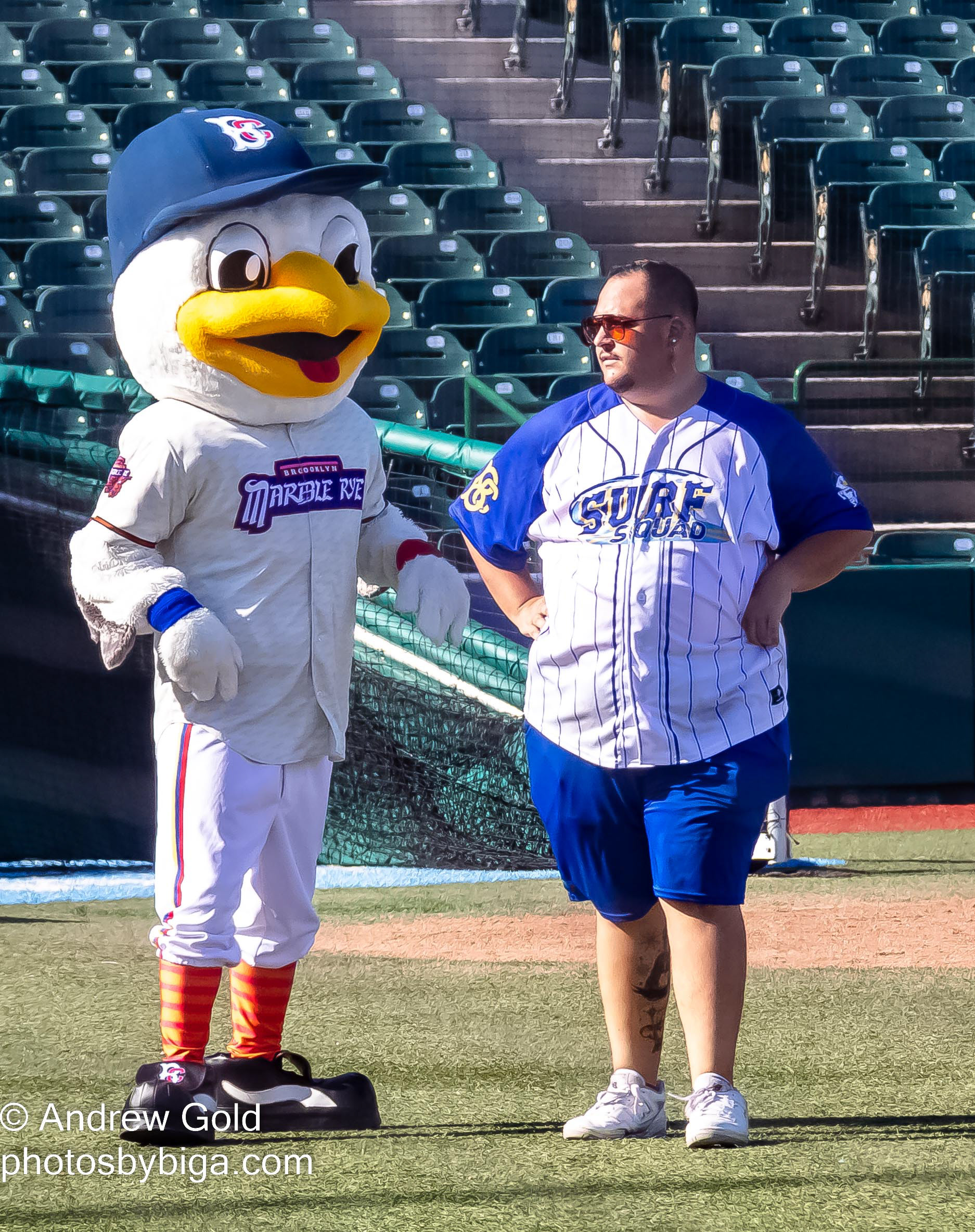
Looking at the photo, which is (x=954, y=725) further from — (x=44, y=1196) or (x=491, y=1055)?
(x=44, y=1196)

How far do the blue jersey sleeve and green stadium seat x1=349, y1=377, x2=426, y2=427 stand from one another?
17.2 feet

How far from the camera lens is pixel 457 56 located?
11.5 m

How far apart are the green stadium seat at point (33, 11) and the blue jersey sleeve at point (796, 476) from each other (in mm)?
9574

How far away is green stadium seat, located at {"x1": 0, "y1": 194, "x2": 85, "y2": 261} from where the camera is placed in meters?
9.17

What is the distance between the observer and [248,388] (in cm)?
289

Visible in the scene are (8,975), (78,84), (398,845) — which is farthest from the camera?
(78,84)

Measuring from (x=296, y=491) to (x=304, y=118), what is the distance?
7.98m

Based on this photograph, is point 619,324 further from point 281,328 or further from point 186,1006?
point 186,1006

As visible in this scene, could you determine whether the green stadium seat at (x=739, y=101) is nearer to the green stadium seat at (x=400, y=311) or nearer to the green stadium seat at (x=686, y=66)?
the green stadium seat at (x=686, y=66)

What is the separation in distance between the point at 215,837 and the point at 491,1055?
885 millimetres

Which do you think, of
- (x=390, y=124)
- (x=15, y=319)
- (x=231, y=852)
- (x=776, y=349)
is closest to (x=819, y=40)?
(x=776, y=349)

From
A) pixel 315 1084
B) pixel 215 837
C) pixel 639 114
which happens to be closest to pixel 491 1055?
pixel 315 1084

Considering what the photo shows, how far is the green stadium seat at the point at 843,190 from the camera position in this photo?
386 inches

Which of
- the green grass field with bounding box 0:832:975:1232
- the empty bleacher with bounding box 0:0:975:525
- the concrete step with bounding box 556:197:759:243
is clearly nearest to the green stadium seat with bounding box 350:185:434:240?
the empty bleacher with bounding box 0:0:975:525
